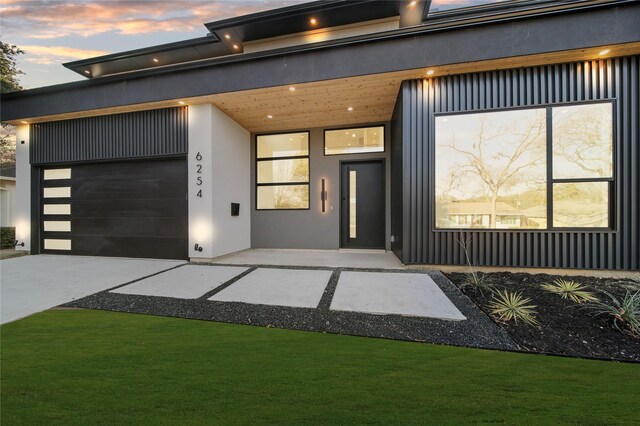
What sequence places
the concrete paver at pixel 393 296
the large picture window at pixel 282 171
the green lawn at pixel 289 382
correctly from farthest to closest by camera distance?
1. the large picture window at pixel 282 171
2. the concrete paver at pixel 393 296
3. the green lawn at pixel 289 382

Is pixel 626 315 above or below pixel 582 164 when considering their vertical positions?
below

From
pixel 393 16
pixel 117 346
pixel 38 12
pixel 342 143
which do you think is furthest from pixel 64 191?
pixel 393 16

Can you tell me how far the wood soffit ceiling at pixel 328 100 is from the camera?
12.3 ft

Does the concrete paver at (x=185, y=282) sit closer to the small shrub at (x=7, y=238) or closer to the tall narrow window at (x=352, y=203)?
the tall narrow window at (x=352, y=203)

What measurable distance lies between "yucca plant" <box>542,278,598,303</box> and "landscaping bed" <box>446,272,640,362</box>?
68 mm

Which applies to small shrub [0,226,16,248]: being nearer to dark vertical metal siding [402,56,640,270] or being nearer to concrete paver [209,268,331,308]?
concrete paver [209,268,331,308]

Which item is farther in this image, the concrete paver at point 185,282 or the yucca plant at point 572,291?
the concrete paver at point 185,282

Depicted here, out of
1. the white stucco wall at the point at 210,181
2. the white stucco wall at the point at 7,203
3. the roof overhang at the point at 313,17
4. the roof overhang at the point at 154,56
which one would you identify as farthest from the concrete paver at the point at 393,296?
the white stucco wall at the point at 7,203

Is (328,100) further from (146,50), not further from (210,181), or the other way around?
(146,50)

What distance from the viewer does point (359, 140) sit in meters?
6.24

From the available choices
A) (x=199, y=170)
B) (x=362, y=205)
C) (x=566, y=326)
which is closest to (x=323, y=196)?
(x=362, y=205)

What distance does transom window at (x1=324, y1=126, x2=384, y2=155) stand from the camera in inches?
242

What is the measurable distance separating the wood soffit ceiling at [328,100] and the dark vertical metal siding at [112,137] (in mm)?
181

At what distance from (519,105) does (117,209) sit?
817cm
